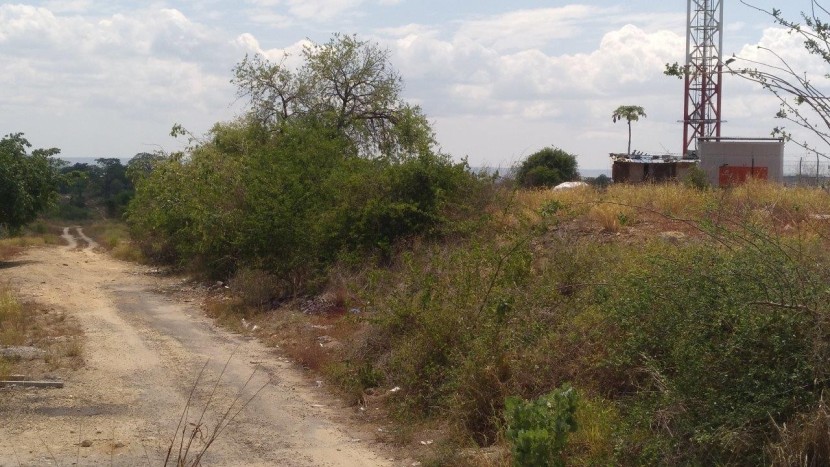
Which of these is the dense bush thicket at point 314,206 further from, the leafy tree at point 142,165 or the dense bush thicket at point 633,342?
the leafy tree at point 142,165

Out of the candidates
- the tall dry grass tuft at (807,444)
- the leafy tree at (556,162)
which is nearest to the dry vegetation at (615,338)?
the tall dry grass tuft at (807,444)

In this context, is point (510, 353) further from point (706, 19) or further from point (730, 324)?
point (706, 19)

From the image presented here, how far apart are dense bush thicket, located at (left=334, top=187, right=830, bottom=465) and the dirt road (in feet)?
3.58

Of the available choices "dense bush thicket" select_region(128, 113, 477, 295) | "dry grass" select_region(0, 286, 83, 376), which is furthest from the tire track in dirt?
"dry grass" select_region(0, 286, 83, 376)

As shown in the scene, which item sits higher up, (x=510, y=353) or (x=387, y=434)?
(x=510, y=353)

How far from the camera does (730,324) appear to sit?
6.58 metres

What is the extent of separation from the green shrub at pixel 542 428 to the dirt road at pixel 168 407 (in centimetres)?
228

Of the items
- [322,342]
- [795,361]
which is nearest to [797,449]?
[795,361]

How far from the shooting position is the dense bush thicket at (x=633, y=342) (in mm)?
6145

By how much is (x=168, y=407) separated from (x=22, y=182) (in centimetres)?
2590

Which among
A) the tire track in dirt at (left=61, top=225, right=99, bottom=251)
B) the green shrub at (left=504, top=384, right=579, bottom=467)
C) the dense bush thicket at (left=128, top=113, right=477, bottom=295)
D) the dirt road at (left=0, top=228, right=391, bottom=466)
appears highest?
the dense bush thicket at (left=128, top=113, right=477, bottom=295)

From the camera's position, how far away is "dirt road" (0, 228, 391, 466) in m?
8.75

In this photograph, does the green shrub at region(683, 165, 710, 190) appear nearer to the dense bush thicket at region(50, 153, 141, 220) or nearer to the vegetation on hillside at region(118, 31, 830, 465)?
the vegetation on hillside at region(118, 31, 830, 465)

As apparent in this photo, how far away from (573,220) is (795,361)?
978 cm
